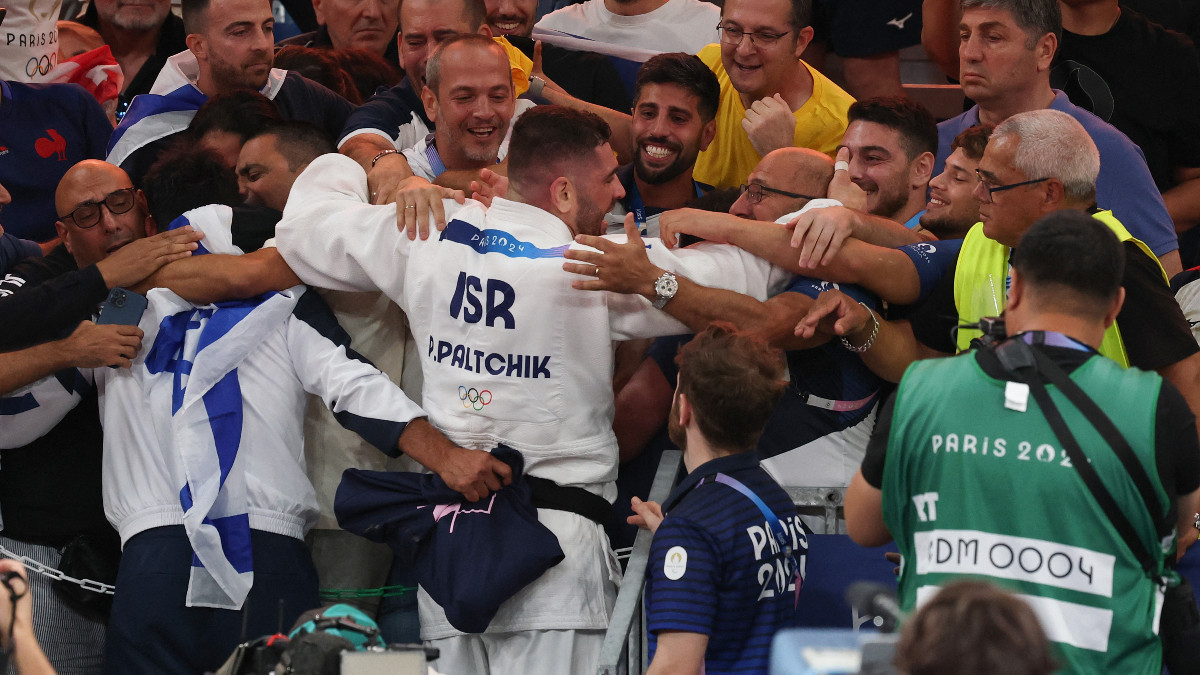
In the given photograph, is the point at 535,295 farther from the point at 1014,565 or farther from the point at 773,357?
the point at 1014,565

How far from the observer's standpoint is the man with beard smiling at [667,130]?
5.95 metres

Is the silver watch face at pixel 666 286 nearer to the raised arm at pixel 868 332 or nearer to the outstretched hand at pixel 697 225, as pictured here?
the outstretched hand at pixel 697 225

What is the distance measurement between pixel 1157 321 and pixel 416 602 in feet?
8.93

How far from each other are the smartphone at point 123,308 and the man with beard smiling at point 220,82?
4.67 ft

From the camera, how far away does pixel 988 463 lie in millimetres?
3201

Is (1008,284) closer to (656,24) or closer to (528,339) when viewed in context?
(528,339)

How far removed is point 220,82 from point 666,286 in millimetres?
2958

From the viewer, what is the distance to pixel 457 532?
448 centimetres

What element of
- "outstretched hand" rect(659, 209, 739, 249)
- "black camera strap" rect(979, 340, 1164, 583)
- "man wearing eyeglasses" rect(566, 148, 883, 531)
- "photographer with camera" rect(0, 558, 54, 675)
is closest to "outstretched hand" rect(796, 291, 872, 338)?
"man wearing eyeglasses" rect(566, 148, 883, 531)

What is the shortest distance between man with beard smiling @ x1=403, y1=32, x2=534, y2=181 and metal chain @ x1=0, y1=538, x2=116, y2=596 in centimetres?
208

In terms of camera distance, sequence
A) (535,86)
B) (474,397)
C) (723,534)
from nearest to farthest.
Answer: (723,534) < (474,397) < (535,86)

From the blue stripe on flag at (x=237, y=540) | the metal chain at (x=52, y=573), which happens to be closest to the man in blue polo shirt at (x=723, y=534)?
the blue stripe on flag at (x=237, y=540)

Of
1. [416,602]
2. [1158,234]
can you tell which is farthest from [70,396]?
[1158,234]

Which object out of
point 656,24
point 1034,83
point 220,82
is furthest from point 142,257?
point 1034,83
